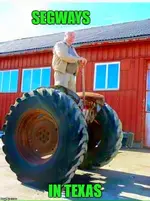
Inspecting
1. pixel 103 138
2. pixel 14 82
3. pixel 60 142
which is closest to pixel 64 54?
pixel 60 142

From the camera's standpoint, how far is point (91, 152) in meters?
5.52

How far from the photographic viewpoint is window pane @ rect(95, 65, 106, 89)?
486 inches

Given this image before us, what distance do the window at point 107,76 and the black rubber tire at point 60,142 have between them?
7.70 metres

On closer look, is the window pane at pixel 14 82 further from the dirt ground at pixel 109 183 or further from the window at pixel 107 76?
the dirt ground at pixel 109 183

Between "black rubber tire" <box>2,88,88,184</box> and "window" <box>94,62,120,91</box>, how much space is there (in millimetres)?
7696

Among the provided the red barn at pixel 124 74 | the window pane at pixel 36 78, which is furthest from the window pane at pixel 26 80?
the red barn at pixel 124 74

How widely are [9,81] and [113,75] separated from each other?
6205 mm

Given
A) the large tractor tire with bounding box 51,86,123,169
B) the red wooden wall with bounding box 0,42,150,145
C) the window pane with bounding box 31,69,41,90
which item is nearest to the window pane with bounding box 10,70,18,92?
the window pane with bounding box 31,69,41,90

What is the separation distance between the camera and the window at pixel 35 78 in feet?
46.7

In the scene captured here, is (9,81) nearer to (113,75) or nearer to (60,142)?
(113,75)

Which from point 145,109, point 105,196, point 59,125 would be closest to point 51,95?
point 59,125

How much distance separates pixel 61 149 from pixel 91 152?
5.09ft

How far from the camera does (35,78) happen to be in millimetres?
14641

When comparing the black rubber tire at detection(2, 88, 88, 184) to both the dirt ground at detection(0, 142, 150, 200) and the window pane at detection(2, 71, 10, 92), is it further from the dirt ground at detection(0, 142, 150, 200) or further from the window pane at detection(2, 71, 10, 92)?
the window pane at detection(2, 71, 10, 92)
